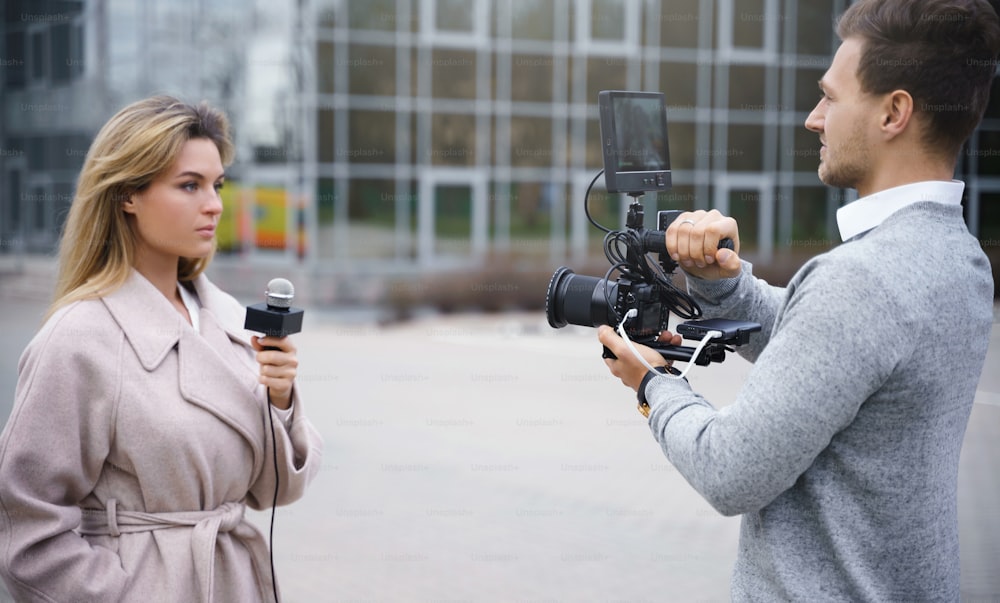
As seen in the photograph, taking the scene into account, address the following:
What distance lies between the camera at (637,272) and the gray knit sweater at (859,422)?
251 mm

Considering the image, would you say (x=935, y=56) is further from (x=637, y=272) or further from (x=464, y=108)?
(x=464, y=108)

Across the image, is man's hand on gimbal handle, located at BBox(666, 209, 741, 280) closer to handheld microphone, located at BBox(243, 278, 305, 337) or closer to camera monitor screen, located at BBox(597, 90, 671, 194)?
camera monitor screen, located at BBox(597, 90, 671, 194)

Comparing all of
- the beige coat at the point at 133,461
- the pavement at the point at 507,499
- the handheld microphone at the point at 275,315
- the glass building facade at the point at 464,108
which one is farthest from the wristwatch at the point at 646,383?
the glass building facade at the point at 464,108

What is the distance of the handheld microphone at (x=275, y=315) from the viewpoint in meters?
2.34

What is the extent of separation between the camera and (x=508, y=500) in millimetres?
6742

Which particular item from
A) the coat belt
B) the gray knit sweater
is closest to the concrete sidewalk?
the coat belt

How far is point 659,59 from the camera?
22.6m

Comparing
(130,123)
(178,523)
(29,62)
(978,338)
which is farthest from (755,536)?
(29,62)

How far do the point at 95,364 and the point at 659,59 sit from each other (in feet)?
70.8

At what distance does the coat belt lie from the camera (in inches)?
91.0

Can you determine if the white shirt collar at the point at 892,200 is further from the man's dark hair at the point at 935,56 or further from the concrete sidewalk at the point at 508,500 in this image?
the concrete sidewalk at the point at 508,500

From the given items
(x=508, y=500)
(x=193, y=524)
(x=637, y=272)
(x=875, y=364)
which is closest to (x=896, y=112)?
(x=875, y=364)

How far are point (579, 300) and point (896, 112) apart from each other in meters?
0.80

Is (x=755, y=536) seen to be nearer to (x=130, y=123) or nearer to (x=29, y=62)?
(x=130, y=123)
